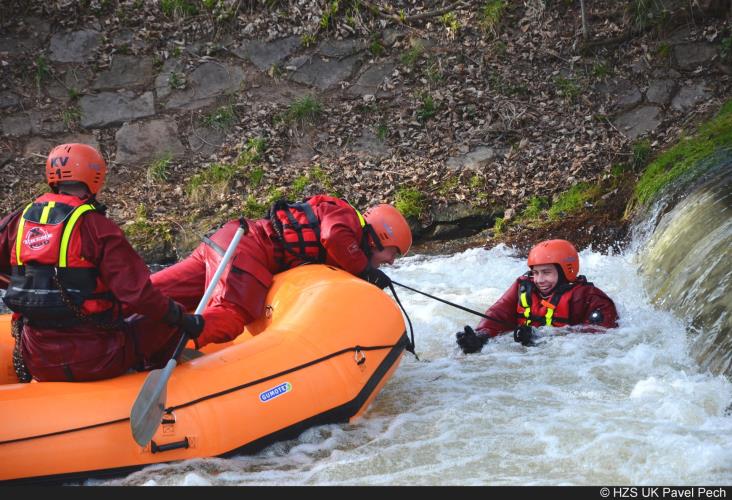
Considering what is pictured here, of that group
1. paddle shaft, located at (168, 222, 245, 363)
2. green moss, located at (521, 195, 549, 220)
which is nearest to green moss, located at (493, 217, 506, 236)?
green moss, located at (521, 195, 549, 220)

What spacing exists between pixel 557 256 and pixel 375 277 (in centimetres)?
135

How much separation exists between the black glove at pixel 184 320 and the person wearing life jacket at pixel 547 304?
2230 millimetres

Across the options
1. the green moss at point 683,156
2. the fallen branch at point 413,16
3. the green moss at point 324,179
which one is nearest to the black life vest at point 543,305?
the green moss at point 683,156

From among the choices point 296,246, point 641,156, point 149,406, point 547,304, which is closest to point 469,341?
point 547,304

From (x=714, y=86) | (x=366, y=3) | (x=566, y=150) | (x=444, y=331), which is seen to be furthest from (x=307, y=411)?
(x=366, y=3)

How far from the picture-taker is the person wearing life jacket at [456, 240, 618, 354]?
6582mm

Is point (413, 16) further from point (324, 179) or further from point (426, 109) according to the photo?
point (324, 179)

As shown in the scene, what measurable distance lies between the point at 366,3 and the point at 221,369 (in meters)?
8.63

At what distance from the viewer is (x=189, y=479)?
458 centimetres

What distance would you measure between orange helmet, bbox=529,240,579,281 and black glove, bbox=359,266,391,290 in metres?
1.09

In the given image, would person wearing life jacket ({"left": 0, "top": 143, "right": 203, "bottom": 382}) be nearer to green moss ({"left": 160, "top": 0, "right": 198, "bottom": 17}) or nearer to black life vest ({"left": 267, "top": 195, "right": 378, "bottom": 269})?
black life vest ({"left": 267, "top": 195, "right": 378, "bottom": 269})

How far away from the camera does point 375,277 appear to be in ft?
21.7

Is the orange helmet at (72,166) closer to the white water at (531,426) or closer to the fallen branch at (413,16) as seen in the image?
the white water at (531,426)

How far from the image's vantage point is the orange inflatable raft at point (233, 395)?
4531mm
